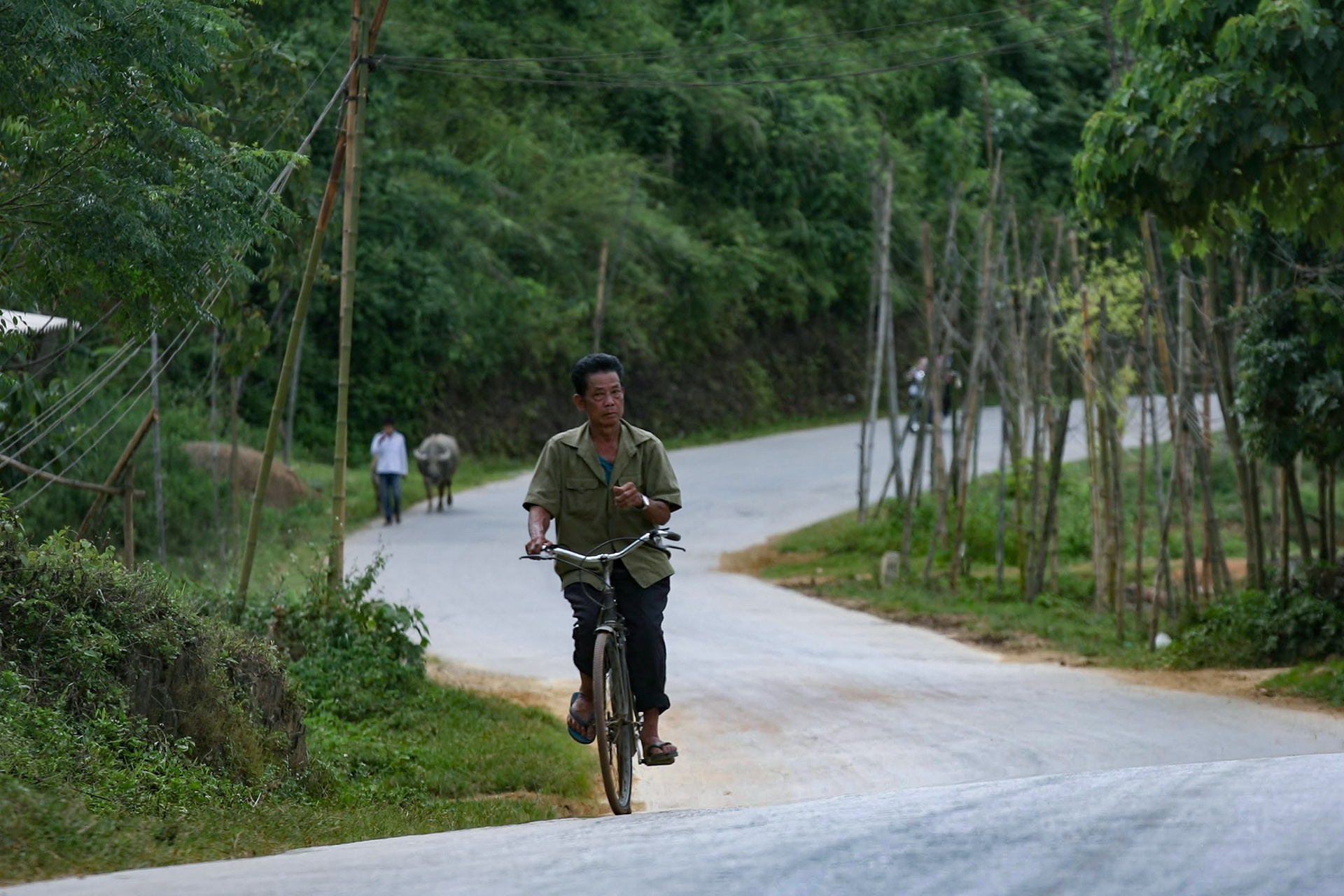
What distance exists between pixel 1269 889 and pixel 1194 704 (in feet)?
20.4

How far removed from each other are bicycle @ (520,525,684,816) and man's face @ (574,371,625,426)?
0.52 metres

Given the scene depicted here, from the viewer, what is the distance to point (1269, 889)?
3.99 m

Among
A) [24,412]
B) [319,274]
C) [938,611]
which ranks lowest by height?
[938,611]

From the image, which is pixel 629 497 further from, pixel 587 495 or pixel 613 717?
pixel 613 717

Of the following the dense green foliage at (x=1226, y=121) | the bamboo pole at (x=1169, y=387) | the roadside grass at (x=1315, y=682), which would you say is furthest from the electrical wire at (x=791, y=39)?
the roadside grass at (x=1315, y=682)

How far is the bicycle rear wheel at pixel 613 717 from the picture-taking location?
643 centimetres

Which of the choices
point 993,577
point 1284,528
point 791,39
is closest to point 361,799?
point 1284,528

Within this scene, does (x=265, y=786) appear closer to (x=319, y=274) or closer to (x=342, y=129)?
(x=342, y=129)

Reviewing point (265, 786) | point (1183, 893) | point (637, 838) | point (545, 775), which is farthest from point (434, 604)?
point (1183, 893)

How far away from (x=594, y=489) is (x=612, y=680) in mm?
817

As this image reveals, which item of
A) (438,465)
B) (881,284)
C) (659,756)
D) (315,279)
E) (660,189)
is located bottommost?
(659,756)

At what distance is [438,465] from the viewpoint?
23.6 m

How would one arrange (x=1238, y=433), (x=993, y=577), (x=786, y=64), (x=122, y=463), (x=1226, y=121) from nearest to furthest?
(x=1226, y=121), (x=122, y=463), (x=1238, y=433), (x=993, y=577), (x=786, y=64)

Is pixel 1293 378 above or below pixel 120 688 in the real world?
above
